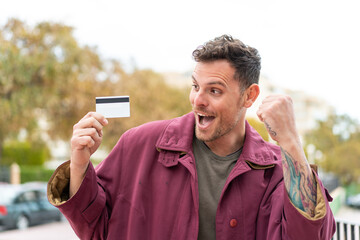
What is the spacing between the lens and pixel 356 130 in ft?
107

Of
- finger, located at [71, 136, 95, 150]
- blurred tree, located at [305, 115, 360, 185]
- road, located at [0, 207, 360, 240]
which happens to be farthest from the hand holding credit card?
blurred tree, located at [305, 115, 360, 185]

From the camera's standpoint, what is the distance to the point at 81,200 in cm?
188

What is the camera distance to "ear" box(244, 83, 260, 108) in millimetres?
2215

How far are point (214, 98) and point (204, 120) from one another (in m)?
0.12

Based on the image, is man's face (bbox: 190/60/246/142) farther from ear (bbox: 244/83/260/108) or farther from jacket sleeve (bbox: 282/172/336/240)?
jacket sleeve (bbox: 282/172/336/240)

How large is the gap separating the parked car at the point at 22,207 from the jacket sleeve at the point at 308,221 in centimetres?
1275

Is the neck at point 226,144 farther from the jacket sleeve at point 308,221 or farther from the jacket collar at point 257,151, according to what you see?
the jacket sleeve at point 308,221

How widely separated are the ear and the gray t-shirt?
24 cm

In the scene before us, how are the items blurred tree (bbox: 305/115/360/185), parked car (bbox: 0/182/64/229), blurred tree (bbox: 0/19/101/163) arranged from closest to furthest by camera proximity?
1. parked car (bbox: 0/182/64/229)
2. blurred tree (bbox: 0/19/101/163)
3. blurred tree (bbox: 305/115/360/185)

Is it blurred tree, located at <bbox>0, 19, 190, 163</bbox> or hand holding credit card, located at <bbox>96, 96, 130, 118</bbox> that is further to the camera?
blurred tree, located at <bbox>0, 19, 190, 163</bbox>

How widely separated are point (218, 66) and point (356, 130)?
108 feet

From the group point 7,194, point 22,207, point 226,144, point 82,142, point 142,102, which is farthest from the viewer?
point 142,102

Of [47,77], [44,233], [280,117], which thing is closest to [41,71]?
[47,77]

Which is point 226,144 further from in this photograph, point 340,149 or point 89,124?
point 340,149
